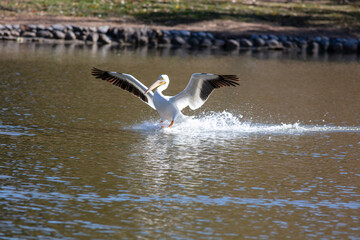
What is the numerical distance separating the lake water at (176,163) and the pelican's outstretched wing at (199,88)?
567 millimetres

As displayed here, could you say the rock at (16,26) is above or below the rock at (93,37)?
above

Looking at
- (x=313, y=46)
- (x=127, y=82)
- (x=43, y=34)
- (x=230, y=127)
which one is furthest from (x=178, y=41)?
(x=230, y=127)

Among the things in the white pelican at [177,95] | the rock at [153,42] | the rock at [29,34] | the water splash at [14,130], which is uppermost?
the white pelican at [177,95]

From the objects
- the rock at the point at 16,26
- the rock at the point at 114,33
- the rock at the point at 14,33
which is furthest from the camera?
the rock at the point at 114,33

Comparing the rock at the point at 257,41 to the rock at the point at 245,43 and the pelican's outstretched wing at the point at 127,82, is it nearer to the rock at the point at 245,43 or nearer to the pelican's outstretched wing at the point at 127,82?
the rock at the point at 245,43

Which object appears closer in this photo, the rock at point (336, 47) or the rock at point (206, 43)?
the rock at point (206, 43)

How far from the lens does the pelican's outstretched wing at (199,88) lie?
40.4ft

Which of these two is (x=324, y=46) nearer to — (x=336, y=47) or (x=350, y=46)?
(x=336, y=47)

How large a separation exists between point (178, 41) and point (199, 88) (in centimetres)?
1917

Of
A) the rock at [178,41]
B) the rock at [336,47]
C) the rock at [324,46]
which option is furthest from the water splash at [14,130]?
the rock at [336,47]

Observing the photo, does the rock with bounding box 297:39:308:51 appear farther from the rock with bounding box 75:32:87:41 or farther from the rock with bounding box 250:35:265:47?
the rock with bounding box 75:32:87:41

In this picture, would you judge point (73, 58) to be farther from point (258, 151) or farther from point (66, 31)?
point (258, 151)

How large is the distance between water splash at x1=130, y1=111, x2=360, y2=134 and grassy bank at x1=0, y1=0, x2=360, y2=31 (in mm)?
20596

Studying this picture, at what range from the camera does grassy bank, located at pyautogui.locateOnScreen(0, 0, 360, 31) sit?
34.0 m
